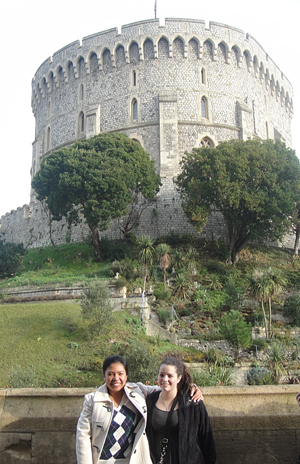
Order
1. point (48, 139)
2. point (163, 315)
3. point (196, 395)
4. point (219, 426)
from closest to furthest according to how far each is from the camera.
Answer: point (196, 395), point (219, 426), point (163, 315), point (48, 139)

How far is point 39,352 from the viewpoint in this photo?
51.5 ft

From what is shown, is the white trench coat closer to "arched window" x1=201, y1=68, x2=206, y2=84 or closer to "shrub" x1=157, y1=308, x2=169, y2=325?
"shrub" x1=157, y1=308, x2=169, y2=325

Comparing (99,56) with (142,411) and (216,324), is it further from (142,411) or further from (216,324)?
(142,411)

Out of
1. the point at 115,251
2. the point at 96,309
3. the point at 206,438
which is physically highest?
the point at 115,251

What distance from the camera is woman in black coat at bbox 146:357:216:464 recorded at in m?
4.14

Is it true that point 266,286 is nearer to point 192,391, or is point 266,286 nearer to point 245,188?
point 245,188

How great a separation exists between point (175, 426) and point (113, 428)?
0.54 m

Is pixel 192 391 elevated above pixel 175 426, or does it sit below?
above

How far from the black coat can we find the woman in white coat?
0.43 ft

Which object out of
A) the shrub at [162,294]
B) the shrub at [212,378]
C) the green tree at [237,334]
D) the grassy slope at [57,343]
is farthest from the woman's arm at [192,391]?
the shrub at [162,294]

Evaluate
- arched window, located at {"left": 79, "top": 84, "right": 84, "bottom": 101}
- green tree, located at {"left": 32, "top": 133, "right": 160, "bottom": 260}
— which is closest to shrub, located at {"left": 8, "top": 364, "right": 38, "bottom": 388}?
green tree, located at {"left": 32, "top": 133, "right": 160, "bottom": 260}

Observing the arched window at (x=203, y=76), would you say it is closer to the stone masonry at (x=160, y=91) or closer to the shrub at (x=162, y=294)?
the stone masonry at (x=160, y=91)

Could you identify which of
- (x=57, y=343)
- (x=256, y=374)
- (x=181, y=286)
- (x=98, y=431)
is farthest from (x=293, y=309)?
(x=98, y=431)

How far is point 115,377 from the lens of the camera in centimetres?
420
